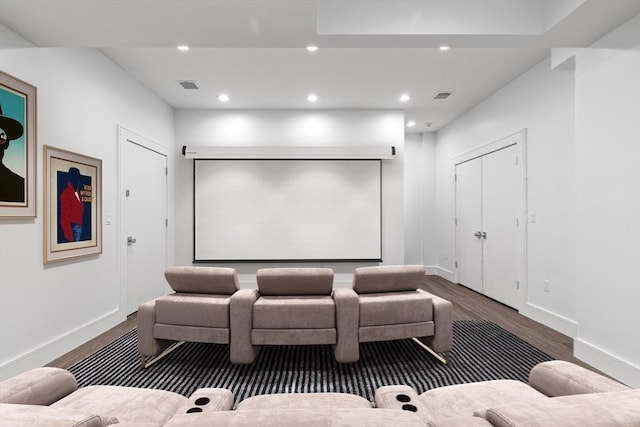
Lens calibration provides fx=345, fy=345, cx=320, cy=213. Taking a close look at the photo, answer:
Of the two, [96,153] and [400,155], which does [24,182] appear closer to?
[96,153]

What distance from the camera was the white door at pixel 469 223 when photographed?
524 cm

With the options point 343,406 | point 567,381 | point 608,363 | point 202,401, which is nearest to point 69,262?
point 202,401

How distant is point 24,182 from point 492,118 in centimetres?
531

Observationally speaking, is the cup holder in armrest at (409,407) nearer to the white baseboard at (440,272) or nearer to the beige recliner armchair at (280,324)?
the beige recliner armchair at (280,324)

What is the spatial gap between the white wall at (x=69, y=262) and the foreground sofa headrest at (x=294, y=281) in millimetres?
1806

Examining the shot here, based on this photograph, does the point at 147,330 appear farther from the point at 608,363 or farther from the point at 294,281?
the point at 608,363

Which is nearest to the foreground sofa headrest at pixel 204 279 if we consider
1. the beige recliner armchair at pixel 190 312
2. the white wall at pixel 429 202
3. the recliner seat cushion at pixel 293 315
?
the beige recliner armchair at pixel 190 312

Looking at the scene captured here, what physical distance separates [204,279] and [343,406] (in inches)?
68.5

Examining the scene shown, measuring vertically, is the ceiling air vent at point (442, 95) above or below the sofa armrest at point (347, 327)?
above

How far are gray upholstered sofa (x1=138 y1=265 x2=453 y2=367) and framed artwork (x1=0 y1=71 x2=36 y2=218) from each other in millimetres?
1194

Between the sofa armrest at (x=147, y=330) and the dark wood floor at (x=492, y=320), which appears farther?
the dark wood floor at (x=492, y=320)

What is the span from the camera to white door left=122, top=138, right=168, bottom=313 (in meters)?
4.16

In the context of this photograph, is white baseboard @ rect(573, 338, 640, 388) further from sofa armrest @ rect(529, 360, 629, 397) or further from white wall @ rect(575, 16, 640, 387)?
sofa armrest @ rect(529, 360, 629, 397)

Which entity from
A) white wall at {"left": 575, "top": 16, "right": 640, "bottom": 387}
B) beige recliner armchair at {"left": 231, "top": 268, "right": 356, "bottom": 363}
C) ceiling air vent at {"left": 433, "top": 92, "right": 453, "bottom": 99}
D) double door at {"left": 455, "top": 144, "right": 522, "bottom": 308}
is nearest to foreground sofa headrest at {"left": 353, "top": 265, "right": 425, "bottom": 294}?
beige recliner armchair at {"left": 231, "top": 268, "right": 356, "bottom": 363}
